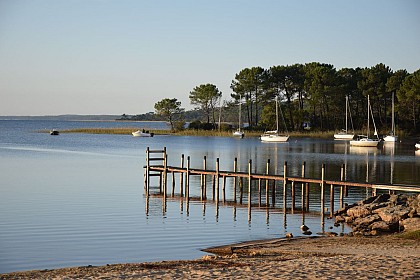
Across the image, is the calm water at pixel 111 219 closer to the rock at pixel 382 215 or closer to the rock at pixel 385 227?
the rock at pixel 382 215

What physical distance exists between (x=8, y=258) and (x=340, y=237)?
1035 centimetres

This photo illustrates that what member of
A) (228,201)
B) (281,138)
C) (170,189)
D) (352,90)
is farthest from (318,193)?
(352,90)

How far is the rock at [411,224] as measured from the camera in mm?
21328

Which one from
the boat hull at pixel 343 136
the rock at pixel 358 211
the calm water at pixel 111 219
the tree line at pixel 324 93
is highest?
the tree line at pixel 324 93

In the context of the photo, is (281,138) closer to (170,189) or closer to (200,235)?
(170,189)

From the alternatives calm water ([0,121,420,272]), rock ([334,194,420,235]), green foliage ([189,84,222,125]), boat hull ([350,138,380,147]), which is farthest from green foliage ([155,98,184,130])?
rock ([334,194,420,235])

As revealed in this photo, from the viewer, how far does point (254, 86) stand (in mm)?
100812

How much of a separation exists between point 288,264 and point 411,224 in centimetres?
782

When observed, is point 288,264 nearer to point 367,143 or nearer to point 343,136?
point 367,143

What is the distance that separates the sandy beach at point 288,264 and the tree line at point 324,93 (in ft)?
248

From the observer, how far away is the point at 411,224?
2158 centimetres

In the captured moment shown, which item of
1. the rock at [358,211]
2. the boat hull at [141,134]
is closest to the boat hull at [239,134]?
the boat hull at [141,134]

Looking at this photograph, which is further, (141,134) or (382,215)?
(141,134)

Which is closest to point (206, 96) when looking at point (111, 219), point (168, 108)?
point (168, 108)
